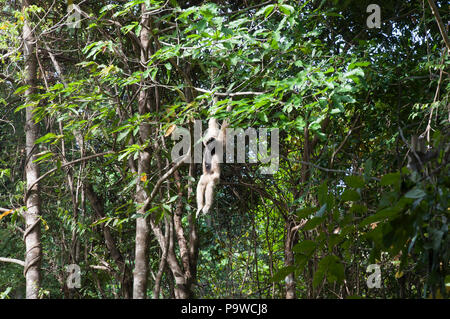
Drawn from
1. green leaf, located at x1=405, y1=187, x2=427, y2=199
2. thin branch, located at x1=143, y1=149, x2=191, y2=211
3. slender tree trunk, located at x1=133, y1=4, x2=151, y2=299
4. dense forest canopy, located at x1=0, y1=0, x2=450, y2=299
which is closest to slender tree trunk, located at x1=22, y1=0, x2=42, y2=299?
dense forest canopy, located at x1=0, y1=0, x2=450, y2=299

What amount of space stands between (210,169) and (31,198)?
145 centimetres

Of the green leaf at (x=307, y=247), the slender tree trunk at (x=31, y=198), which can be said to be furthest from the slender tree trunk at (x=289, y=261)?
the green leaf at (x=307, y=247)

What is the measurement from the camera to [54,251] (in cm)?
388

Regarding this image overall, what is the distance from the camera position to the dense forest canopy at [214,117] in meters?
2.36

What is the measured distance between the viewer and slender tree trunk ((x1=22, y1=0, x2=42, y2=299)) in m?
2.78

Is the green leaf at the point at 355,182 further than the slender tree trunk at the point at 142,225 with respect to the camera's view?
No

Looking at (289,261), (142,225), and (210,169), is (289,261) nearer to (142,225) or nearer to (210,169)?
(142,225)

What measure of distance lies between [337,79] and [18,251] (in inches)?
120

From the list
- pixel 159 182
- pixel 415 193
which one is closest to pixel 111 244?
pixel 159 182

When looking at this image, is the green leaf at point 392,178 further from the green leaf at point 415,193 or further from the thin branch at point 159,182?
the thin branch at point 159,182

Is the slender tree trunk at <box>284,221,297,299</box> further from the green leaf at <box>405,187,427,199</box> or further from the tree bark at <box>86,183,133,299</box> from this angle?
the green leaf at <box>405,187,427,199</box>

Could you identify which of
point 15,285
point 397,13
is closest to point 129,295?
point 15,285

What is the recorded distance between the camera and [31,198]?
2855 millimetres

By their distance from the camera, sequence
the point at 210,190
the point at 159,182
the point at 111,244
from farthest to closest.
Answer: the point at 111,244 → the point at 159,182 → the point at 210,190
